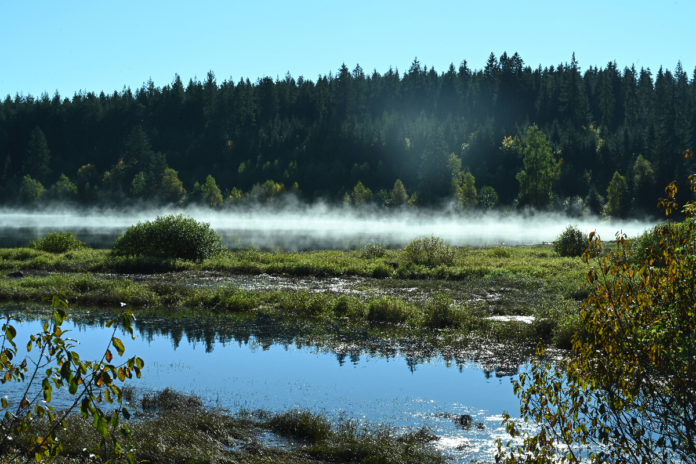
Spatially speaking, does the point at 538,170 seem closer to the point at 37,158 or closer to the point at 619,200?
the point at 619,200

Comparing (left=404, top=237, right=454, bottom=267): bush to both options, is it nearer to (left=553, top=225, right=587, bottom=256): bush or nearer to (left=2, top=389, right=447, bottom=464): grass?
(left=553, top=225, right=587, bottom=256): bush

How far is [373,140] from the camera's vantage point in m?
153

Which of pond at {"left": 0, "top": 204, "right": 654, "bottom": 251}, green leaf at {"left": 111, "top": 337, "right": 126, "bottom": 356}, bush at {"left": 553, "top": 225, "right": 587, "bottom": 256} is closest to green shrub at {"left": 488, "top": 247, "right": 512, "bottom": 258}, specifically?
bush at {"left": 553, "top": 225, "right": 587, "bottom": 256}

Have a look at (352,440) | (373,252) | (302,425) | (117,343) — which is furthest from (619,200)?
(117,343)

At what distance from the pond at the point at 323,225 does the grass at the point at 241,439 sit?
163 feet

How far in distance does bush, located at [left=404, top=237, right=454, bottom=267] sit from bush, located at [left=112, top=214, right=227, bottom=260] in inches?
586

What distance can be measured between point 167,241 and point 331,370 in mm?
28181

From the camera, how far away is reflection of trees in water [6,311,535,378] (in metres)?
19.5

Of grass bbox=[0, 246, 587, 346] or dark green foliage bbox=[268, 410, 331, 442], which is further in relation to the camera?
grass bbox=[0, 246, 587, 346]

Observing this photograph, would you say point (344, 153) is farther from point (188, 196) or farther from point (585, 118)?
point (585, 118)

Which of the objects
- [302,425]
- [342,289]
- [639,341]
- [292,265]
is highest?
[639,341]

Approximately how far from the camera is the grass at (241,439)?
35.0 ft

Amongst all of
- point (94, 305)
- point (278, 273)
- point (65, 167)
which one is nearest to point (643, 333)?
point (94, 305)

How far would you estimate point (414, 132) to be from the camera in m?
150
